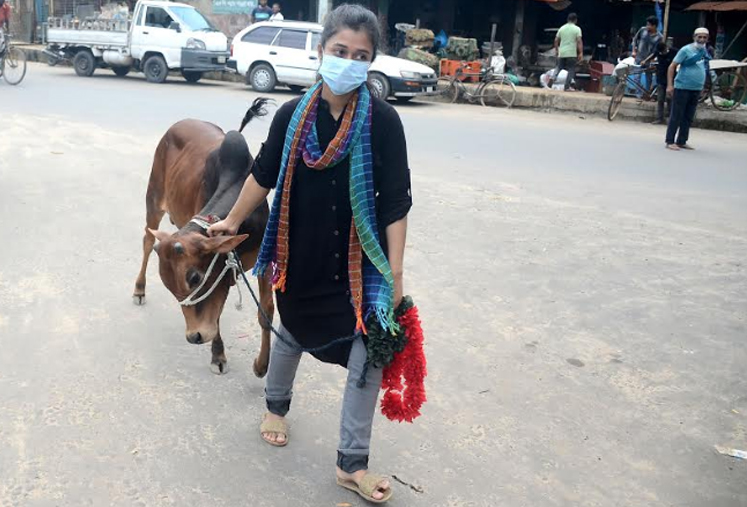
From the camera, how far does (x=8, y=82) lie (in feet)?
56.7

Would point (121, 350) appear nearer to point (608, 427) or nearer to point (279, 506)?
point (279, 506)

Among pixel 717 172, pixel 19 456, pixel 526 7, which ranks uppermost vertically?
pixel 526 7

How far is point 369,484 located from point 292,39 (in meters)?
16.6

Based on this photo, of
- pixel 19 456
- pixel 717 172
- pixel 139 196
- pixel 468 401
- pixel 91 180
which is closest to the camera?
pixel 19 456

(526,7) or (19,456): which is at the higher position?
(526,7)

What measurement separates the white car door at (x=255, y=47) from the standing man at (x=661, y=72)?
8.59m

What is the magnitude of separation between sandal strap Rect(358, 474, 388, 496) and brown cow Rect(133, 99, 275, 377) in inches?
34.2

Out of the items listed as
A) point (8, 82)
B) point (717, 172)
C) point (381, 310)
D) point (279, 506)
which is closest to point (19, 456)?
point (279, 506)

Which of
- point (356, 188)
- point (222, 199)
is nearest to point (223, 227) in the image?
point (222, 199)

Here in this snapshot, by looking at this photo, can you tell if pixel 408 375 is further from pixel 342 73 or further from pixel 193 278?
pixel 342 73

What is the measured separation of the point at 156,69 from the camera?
19.8 meters

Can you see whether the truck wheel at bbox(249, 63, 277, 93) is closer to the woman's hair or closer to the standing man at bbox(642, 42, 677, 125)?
the standing man at bbox(642, 42, 677, 125)

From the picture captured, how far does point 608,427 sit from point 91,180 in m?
6.23

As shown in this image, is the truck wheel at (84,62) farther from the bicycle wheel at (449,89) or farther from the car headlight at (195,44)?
the bicycle wheel at (449,89)
